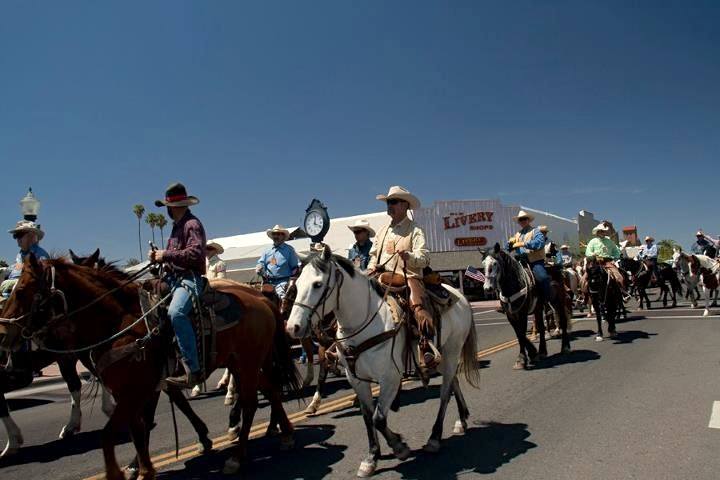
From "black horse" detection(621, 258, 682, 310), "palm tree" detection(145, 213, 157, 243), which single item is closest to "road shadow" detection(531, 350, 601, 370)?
"black horse" detection(621, 258, 682, 310)

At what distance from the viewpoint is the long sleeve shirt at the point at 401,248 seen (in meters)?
5.47

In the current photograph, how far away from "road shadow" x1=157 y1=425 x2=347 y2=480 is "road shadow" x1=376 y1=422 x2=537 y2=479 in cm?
74

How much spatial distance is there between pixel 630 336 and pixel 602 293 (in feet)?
4.31

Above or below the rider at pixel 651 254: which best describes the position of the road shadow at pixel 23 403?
below

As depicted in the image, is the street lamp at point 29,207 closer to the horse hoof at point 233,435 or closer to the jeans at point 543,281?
the horse hoof at point 233,435

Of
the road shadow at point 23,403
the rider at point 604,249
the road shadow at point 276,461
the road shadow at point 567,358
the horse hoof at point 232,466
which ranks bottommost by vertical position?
the road shadow at point 23,403

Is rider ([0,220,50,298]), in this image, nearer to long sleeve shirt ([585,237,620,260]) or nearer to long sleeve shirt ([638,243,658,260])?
long sleeve shirt ([585,237,620,260])

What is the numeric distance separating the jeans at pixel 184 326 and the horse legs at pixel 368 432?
159 centimetres

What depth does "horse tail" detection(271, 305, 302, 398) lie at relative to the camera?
6.28 meters

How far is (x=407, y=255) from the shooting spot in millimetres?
5227

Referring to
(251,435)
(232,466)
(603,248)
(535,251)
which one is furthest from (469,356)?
(603,248)

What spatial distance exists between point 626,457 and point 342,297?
3.10m

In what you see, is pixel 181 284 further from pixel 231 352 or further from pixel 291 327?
pixel 291 327

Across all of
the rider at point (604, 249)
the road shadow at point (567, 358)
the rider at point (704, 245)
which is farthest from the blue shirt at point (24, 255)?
the rider at point (704, 245)
